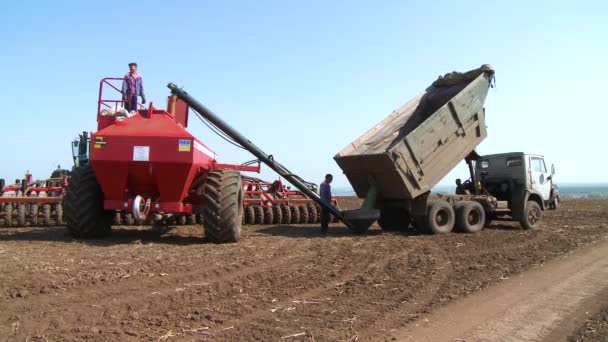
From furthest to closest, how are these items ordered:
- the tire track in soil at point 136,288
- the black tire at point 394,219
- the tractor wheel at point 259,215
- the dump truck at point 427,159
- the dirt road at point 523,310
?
the tractor wheel at point 259,215 < the black tire at point 394,219 < the dump truck at point 427,159 < the tire track in soil at point 136,288 < the dirt road at point 523,310

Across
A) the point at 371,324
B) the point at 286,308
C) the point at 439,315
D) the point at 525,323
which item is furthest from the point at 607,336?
the point at 286,308

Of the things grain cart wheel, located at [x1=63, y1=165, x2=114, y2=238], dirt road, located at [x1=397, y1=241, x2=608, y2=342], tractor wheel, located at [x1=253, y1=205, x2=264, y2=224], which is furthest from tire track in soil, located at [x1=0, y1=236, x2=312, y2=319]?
tractor wheel, located at [x1=253, y1=205, x2=264, y2=224]

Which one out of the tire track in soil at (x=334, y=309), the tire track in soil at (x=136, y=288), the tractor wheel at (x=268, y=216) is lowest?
the tire track in soil at (x=334, y=309)

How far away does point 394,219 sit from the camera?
1289cm

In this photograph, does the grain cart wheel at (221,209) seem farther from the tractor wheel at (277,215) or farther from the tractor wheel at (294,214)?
the tractor wheel at (294,214)

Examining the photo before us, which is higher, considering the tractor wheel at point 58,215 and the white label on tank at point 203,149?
the white label on tank at point 203,149

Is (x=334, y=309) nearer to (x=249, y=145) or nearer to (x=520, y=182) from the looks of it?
(x=249, y=145)

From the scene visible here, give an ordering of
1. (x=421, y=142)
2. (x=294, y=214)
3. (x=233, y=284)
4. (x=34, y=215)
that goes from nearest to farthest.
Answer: (x=233, y=284)
(x=421, y=142)
(x=34, y=215)
(x=294, y=214)

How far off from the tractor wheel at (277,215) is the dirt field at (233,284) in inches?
174

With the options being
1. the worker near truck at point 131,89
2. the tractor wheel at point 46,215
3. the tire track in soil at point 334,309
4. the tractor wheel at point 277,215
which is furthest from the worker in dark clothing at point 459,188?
the tractor wheel at point 46,215

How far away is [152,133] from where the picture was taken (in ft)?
27.0

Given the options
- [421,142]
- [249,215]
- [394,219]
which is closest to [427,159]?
[421,142]

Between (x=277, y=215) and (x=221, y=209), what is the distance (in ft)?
19.8

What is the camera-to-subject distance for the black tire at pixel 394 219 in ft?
42.1
